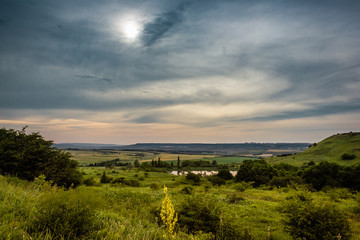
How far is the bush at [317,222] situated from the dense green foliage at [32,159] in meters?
16.0

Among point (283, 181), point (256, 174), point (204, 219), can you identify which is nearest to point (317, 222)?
point (204, 219)

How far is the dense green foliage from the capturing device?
17.7m

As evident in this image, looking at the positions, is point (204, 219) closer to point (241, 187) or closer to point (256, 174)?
point (241, 187)

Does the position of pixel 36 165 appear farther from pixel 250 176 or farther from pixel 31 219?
pixel 250 176

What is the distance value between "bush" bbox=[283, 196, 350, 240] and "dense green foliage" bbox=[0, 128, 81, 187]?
1605 cm

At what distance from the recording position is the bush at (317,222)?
10.2 m

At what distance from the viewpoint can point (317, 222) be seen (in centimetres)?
1072

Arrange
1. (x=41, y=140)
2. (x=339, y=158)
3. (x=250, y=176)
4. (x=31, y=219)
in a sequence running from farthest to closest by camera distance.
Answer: (x=339, y=158), (x=250, y=176), (x=41, y=140), (x=31, y=219)

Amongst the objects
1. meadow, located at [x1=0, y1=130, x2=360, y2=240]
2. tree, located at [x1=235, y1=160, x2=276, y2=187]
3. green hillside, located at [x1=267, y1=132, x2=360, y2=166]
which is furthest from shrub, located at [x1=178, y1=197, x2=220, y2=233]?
green hillside, located at [x1=267, y1=132, x2=360, y2=166]

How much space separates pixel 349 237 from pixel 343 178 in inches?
1618

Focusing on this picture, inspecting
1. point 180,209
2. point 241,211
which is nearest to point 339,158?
point 241,211

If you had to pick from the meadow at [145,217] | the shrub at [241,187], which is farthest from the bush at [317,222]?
the shrub at [241,187]

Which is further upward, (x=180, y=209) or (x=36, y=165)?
(x=36, y=165)

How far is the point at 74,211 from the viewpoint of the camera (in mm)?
5379
